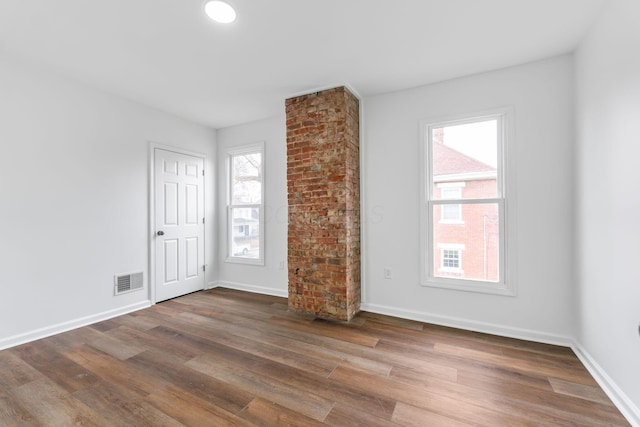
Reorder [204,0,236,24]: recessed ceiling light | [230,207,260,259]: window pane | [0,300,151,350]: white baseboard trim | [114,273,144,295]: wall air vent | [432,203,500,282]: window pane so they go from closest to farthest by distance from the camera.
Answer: [204,0,236,24]: recessed ceiling light < [0,300,151,350]: white baseboard trim < [432,203,500,282]: window pane < [114,273,144,295]: wall air vent < [230,207,260,259]: window pane

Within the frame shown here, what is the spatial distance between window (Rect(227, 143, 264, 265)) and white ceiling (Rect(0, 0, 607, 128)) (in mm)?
1333

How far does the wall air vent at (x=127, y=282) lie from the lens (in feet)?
10.6

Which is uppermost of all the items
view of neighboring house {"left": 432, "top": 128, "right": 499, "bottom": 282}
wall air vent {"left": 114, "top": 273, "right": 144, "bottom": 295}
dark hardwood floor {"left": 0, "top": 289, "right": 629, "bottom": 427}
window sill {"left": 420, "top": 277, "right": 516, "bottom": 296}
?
view of neighboring house {"left": 432, "top": 128, "right": 499, "bottom": 282}

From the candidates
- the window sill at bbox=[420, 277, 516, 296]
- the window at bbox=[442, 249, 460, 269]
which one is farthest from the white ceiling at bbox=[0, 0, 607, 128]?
the window sill at bbox=[420, 277, 516, 296]

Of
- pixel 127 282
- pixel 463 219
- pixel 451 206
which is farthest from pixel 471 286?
pixel 127 282

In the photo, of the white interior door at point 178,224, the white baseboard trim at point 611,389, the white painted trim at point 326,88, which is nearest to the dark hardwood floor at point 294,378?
the white baseboard trim at point 611,389

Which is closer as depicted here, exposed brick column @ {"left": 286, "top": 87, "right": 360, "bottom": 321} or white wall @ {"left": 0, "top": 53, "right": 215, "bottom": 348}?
white wall @ {"left": 0, "top": 53, "right": 215, "bottom": 348}

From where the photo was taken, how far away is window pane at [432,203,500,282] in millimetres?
2725

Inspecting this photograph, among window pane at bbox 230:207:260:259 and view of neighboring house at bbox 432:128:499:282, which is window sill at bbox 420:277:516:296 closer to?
view of neighboring house at bbox 432:128:499:282

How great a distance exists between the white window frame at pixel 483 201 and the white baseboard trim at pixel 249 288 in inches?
78.6

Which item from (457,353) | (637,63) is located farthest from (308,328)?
(637,63)

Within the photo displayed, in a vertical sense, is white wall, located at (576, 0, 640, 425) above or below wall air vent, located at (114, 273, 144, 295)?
above

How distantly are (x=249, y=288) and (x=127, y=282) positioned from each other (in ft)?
5.17

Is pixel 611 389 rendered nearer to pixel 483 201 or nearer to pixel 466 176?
pixel 483 201
